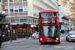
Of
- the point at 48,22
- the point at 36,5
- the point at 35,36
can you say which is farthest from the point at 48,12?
the point at 36,5

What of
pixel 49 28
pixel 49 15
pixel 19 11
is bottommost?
pixel 49 28

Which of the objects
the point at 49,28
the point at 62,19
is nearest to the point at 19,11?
the point at 49,28

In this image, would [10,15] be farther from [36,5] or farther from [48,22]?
[48,22]

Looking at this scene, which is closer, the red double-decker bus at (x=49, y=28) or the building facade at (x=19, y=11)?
the red double-decker bus at (x=49, y=28)

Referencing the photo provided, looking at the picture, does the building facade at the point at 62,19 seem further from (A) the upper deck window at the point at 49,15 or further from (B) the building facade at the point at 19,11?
(A) the upper deck window at the point at 49,15

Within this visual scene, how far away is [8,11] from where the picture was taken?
1945 inches

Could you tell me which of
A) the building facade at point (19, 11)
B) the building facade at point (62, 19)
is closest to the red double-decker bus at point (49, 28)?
the building facade at point (19, 11)

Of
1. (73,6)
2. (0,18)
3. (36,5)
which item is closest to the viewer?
(73,6)

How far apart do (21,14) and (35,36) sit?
11386 mm

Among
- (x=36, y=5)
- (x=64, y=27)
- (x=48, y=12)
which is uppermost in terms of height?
(x=36, y=5)

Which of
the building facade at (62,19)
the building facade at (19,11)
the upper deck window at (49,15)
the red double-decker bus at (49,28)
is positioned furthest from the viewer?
the building facade at (62,19)

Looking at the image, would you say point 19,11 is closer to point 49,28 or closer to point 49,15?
point 49,15

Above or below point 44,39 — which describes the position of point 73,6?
above

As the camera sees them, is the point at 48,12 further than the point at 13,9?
No
